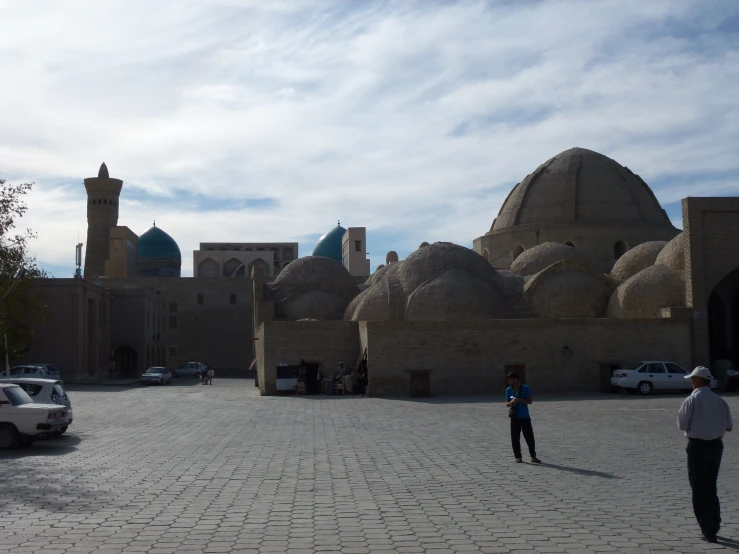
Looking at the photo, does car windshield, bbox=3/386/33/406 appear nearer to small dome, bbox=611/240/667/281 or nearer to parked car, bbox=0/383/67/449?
parked car, bbox=0/383/67/449

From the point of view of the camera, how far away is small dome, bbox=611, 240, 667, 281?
31.6 meters

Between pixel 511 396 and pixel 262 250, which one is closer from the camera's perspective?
pixel 511 396

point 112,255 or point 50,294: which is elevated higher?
point 112,255

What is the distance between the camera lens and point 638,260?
31.9m

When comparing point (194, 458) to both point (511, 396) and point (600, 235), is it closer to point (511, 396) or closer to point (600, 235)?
point (511, 396)

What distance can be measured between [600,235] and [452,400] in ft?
57.7

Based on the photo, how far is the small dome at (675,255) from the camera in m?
27.6

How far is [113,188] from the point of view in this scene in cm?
5875

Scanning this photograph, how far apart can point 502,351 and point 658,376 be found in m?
4.37

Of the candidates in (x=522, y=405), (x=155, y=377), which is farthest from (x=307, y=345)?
(x=522, y=405)

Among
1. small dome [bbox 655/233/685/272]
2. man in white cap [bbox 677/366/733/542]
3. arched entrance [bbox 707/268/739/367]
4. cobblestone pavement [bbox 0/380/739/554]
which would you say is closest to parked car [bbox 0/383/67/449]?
cobblestone pavement [bbox 0/380/739/554]

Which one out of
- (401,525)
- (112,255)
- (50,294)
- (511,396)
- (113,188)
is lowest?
(401,525)

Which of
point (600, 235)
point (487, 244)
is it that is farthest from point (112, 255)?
point (600, 235)

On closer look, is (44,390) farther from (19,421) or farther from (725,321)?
(725,321)
